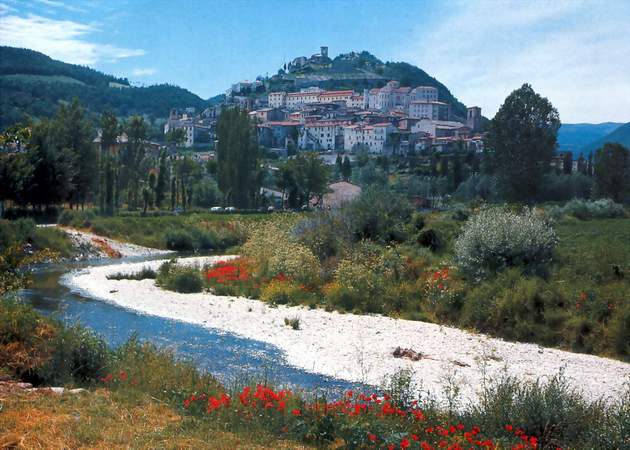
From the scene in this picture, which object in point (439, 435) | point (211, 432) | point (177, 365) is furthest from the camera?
point (177, 365)

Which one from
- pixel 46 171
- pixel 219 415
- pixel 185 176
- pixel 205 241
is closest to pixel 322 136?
pixel 185 176

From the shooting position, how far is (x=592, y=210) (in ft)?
156

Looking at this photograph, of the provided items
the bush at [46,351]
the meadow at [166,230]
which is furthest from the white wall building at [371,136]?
the bush at [46,351]

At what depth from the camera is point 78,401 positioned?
24.7ft

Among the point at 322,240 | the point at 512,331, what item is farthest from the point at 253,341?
the point at 322,240

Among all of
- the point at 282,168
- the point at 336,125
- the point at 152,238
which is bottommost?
the point at 152,238

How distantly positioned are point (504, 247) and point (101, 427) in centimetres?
1605

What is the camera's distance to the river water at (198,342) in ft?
39.9

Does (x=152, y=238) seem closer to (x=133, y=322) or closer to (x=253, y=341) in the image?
(x=133, y=322)

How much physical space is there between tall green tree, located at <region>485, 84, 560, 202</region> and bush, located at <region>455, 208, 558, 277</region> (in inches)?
1272

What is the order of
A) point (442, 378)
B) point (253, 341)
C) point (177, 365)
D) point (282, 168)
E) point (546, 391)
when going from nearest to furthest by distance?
point (546, 391)
point (177, 365)
point (442, 378)
point (253, 341)
point (282, 168)

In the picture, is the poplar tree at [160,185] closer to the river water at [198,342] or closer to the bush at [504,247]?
the river water at [198,342]

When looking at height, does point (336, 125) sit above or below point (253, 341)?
above

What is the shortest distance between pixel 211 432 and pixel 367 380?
20.1ft
